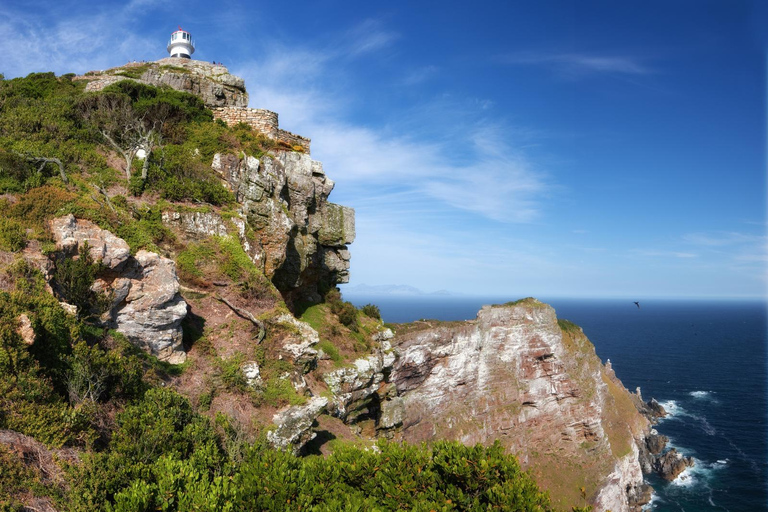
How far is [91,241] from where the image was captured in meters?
15.3

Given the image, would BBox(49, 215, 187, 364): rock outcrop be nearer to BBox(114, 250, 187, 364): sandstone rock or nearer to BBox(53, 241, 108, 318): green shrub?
BBox(114, 250, 187, 364): sandstone rock

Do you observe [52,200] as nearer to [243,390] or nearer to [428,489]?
[243,390]

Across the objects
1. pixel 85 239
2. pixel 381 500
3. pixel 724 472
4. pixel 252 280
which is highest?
pixel 85 239

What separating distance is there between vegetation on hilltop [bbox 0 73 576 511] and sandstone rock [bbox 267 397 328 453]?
65 centimetres

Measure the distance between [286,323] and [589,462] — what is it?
43.6 meters

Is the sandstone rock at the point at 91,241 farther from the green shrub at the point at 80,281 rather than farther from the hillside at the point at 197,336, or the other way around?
the green shrub at the point at 80,281

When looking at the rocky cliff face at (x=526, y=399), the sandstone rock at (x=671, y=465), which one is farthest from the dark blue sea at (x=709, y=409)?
the rocky cliff face at (x=526, y=399)

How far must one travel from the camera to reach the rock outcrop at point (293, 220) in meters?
24.3

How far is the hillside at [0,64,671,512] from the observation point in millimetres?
9414

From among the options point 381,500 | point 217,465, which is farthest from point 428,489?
point 217,465

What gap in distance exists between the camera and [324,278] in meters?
33.4

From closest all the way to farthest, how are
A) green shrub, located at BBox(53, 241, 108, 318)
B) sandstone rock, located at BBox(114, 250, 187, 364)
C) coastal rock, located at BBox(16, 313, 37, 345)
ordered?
coastal rock, located at BBox(16, 313, 37, 345) < green shrub, located at BBox(53, 241, 108, 318) < sandstone rock, located at BBox(114, 250, 187, 364)

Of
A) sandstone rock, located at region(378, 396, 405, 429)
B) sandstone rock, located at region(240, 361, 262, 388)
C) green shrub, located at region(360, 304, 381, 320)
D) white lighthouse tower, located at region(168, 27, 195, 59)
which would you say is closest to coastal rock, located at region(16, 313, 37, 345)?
sandstone rock, located at region(240, 361, 262, 388)

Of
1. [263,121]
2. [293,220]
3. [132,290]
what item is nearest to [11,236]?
[132,290]
